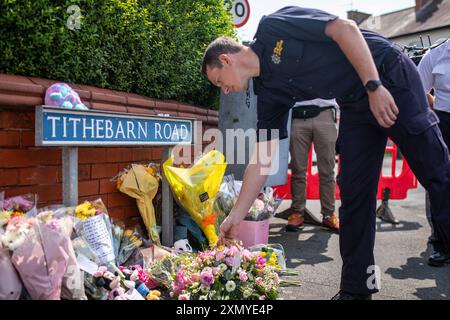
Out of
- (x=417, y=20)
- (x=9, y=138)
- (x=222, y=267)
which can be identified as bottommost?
(x=222, y=267)

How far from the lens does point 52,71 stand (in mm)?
2924

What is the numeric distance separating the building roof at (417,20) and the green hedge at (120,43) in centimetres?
2463

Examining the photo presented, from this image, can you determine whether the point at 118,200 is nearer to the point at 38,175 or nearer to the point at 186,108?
the point at 38,175

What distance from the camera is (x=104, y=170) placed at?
332 centimetres

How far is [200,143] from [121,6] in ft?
4.63

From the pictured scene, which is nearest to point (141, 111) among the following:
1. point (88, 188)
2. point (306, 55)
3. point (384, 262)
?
point (88, 188)

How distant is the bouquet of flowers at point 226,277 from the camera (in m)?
2.44

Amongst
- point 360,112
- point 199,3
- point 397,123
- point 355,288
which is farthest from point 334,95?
point 199,3

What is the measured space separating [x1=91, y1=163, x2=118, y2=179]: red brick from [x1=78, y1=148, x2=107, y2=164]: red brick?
42 mm

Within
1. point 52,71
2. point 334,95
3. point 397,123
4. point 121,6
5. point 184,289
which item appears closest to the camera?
point 397,123

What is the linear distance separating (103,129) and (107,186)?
1.91ft

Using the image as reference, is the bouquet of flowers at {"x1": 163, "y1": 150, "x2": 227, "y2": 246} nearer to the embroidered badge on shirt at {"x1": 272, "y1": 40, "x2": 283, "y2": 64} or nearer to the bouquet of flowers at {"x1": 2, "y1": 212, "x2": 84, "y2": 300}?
the bouquet of flowers at {"x1": 2, "y1": 212, "x2": 84, "y2": 300}

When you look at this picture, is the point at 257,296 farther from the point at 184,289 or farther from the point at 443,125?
the point at 443,125

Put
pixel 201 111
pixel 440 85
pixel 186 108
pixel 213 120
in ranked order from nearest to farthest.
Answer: pixel 440 85 < pixel 186 108 < pixel 201 111 < pixel 213 120
